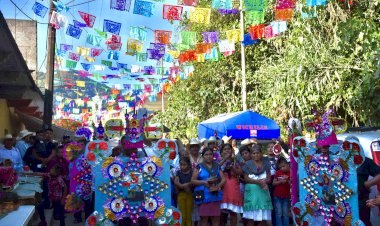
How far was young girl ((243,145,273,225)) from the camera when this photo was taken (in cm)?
910

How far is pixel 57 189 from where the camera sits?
33.8 feet

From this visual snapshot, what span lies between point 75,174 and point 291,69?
29.4 feet

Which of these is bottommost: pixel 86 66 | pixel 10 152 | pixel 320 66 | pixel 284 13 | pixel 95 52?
pixel 10 152

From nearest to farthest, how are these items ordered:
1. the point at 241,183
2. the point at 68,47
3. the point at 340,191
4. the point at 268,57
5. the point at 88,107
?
1. the point at 340,191
2. the point at 241,183
3. the point at 68,47
4. the point at 268,57
5. the point at 88,107

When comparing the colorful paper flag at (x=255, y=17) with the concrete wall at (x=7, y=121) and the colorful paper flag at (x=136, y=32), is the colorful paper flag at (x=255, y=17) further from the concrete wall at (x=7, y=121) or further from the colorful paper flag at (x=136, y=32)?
the concrete wall at (x=7, y=121)

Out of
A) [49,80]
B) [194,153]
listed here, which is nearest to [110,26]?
[49,80]

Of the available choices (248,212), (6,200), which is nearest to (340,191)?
(248,212)

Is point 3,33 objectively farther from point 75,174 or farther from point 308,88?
point 308,88

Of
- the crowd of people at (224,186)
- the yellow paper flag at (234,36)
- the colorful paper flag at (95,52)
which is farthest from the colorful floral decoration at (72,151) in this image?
the colorful paper flag at (95,52)

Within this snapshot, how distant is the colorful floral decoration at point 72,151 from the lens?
Answer: 9.87 meters

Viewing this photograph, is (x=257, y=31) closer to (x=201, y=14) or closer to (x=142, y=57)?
(x=201, y=14)

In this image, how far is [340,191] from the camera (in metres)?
7.44

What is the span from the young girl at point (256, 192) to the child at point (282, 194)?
1.80 ft

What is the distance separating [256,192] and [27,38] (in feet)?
77.0
